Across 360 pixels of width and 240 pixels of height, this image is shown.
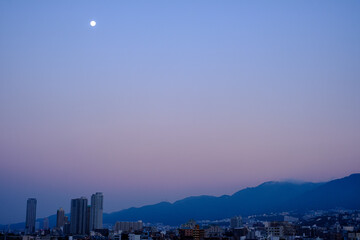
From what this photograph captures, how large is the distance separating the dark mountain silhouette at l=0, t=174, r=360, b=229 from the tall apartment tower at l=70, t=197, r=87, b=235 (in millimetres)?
19011

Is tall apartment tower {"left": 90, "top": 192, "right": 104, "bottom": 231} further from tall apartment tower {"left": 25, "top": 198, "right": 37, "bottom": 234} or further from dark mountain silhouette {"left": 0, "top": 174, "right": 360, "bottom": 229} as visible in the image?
dark mountain silhouette {"left": 0, "top": 174, "right": 360, "bottom": 229}

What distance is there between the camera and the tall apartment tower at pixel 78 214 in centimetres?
3491

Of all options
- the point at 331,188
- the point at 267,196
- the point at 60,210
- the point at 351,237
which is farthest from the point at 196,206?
the point at 351,237

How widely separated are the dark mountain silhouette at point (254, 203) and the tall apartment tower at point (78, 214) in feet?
62.4

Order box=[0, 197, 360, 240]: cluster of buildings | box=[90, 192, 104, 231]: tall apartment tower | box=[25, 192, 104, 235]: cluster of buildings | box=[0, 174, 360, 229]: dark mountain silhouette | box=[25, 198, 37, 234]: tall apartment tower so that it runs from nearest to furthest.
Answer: box=[0, 197, 360, 240]: cluster of buildings → box=[25, 192, 104, 235]: cluster of buildings → box=[90, 192, 104, 231]: tall apartment tower → box=[25, 198, 37, 234]: tall apartment tower → box=[0, 174, 360, 229]: dark mountain silhouette

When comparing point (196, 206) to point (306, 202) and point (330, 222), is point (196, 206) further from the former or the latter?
point (330, 222)

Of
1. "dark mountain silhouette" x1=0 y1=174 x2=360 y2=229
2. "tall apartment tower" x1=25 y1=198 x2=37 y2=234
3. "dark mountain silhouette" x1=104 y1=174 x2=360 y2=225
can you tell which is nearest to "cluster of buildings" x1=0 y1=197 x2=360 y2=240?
"tall apartment tower" x1=25 y1=198 x2=37 y2=234

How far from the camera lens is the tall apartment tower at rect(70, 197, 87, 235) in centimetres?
3491

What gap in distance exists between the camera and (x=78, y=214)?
35469 mm

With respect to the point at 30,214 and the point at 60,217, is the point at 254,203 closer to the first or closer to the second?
the point at 60,217

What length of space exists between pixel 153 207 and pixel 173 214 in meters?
5.52

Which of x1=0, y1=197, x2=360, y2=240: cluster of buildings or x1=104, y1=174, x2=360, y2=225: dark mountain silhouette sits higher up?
x1=104, y1=174, x2=360, y2=225: dark mountain silhouette

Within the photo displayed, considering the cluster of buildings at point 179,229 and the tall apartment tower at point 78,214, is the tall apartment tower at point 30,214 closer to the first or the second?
the cluster of buildings at point 179,229

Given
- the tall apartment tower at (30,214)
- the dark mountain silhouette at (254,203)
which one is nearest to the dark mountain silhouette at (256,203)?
the dark mountain silhouette at (254,203)
